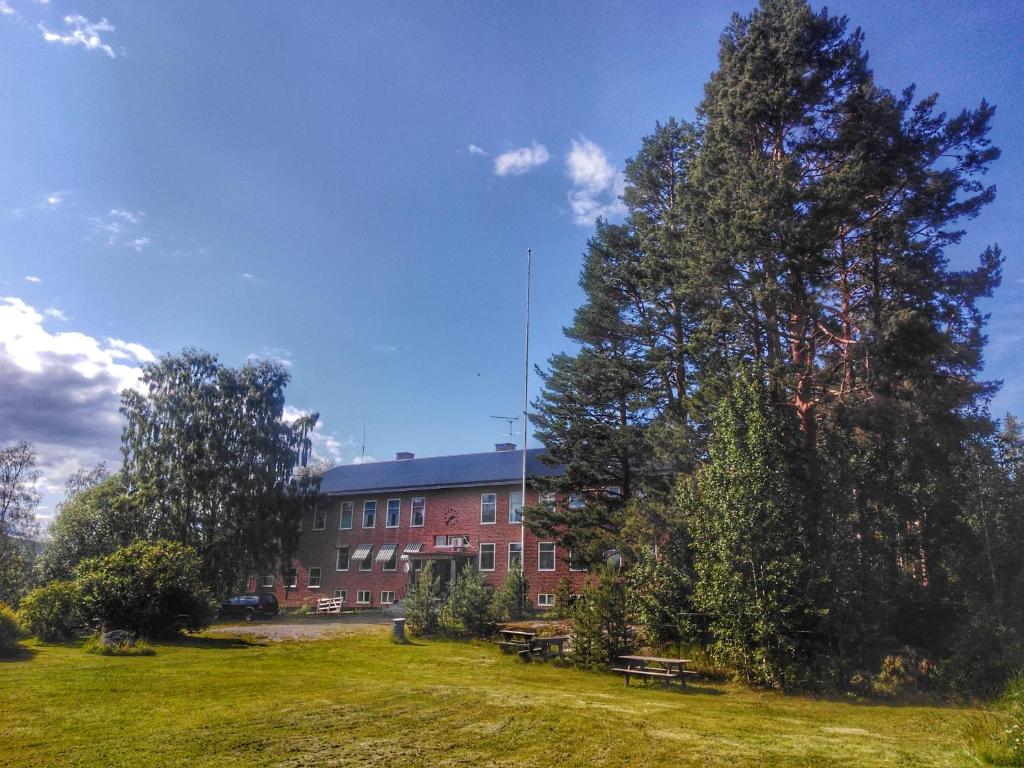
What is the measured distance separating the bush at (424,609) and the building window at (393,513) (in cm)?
2246

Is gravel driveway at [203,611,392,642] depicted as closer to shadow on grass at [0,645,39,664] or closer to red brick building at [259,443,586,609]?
shadow on grass at [0,645,39,664]

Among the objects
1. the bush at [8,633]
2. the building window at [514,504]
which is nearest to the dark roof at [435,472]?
the building window at [514,504]

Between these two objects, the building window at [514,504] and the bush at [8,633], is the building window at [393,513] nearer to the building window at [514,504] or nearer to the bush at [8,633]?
the building window at [514,504]

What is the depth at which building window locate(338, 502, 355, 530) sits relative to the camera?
4866 centimetres

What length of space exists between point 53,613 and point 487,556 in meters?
25.5

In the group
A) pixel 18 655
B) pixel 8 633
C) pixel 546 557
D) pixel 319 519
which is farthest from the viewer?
pixel 319 519

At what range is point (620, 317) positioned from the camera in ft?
97.1

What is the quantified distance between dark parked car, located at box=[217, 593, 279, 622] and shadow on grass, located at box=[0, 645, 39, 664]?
18.8 meters

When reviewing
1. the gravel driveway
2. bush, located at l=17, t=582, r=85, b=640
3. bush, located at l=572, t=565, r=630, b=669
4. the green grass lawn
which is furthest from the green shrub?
bush, located at l=572, t=565, r=630, b=669

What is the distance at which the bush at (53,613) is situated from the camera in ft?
65.8

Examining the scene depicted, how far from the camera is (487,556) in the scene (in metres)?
42.2

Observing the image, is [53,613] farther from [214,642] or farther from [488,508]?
[488,508]

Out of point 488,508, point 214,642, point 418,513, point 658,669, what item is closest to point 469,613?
point 214,642

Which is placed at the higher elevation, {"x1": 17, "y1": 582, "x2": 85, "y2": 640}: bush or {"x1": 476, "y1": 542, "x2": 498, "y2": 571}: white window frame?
{"x1": 476, "y1": 542, "x2": 498, "y2": 571}: white window frame
